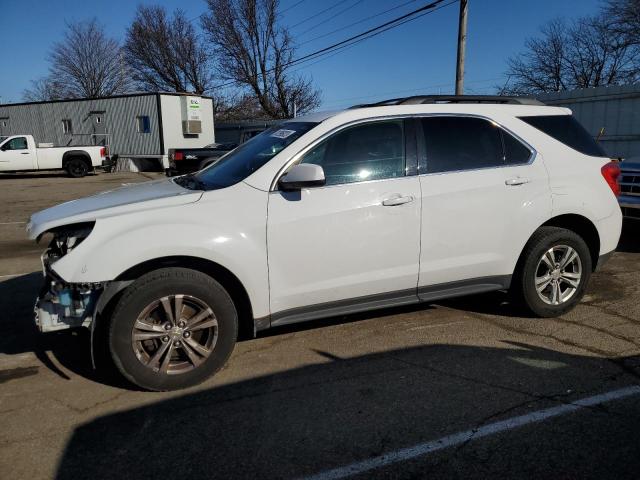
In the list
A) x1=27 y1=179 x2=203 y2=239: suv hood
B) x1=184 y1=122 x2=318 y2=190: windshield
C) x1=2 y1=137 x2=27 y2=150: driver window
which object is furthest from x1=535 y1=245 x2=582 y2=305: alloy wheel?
x1=2 y1=137 x2=27 y2=150: driver window

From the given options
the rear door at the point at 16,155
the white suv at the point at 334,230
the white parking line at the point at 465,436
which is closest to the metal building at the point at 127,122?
the rear door at the point at 16,155

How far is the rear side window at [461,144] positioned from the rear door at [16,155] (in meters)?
23.0

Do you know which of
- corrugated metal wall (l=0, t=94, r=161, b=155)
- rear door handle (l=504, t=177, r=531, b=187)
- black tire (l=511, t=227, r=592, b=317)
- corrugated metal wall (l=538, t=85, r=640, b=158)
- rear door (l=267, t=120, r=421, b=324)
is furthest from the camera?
corrugated metal wall (l=0, t=94, r=161, b=155)

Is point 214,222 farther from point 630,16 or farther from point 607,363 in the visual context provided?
point 630,16

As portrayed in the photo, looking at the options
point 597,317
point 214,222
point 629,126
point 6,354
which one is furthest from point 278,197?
point 629,126

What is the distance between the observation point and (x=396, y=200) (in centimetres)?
374

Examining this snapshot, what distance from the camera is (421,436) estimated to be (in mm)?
2807

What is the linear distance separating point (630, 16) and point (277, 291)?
40629mm

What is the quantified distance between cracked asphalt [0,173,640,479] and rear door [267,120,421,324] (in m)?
0.50

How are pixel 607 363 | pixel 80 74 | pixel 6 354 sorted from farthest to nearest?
1. pixel 80 74
2. pixel 6 354
3. pixel 607 363

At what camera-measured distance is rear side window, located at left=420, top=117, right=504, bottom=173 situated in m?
4.00

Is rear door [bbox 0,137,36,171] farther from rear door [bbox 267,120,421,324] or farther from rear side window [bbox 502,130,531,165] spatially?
rear side window [bbox 502,130,531,165]

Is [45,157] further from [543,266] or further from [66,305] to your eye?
[543,266]

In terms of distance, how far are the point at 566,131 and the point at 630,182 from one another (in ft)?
12.1
